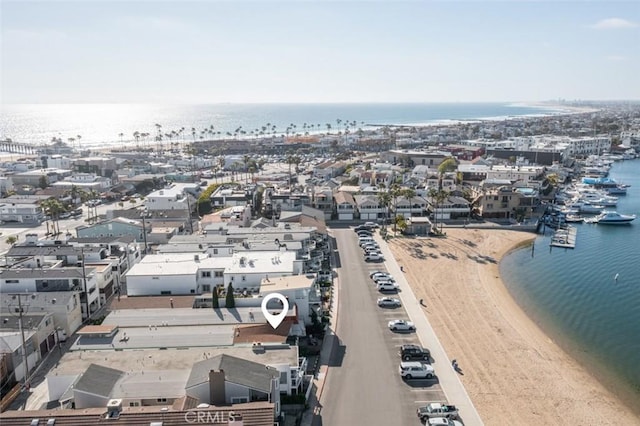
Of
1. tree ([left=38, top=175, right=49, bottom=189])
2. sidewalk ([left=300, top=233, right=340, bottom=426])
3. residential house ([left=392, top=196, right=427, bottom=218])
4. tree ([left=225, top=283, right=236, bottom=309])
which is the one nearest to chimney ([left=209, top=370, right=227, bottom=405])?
sidewalk ([left=300, top=233, right=340, bottom=426])

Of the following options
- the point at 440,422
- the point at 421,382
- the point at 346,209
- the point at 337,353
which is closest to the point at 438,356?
the point at 421,382

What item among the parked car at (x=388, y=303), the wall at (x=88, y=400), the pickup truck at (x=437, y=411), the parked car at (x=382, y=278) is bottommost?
the pickup truck at (x=437, y=411)

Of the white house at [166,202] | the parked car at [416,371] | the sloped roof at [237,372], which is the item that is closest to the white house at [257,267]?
the sloped roof at [237,372]

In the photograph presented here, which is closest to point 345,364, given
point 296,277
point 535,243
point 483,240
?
point 296,277

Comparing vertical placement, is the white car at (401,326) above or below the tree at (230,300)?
below

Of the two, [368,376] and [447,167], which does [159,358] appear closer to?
[368,376]

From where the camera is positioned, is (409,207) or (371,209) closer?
(371,209)

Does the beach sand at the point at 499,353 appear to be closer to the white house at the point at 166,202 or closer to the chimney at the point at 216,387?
the chimney at the point at 216,387

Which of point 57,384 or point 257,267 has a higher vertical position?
point 257,267
